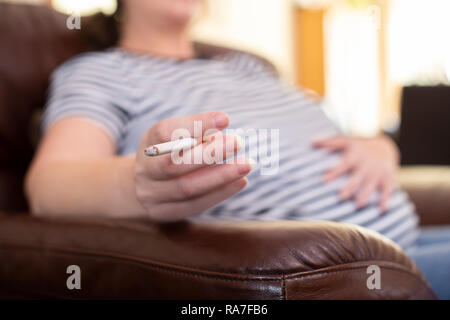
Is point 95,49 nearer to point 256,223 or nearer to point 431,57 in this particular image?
point 256,223

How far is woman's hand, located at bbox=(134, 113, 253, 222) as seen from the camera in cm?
42

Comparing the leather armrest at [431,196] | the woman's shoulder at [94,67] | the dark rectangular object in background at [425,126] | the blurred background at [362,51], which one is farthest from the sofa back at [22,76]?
the blurred background at [362,51]

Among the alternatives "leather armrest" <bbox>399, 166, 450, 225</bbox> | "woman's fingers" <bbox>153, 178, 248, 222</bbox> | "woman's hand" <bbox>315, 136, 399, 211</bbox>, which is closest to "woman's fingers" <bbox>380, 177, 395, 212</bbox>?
"woman's hand" <bbox>315, 136, 399, 211</bbox>

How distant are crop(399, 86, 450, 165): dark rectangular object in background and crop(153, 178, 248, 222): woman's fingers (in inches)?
64.6

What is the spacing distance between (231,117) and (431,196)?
56 centimetres

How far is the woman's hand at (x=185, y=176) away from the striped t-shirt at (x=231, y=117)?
0.21 m

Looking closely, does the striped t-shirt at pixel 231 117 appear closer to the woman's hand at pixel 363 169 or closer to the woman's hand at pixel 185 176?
the woman's hand at pixel 363 169

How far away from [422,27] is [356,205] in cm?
439

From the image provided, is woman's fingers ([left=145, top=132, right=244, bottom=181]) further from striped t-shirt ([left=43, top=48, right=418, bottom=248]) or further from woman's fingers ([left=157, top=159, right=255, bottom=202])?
striped t-shirt ([left=43, top=48, right=418, bottom=248])

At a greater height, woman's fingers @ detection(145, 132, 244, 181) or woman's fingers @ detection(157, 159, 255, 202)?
woman's fingers @ detection(145, 132, 244, 181)

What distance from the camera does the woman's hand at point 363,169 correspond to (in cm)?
81

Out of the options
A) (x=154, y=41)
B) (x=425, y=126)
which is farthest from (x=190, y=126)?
(x=425, y=126)

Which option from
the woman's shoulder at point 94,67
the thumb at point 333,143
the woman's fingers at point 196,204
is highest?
the woman's shoulder at point 94,67

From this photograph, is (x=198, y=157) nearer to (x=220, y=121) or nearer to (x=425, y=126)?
(x=220, y=121)
